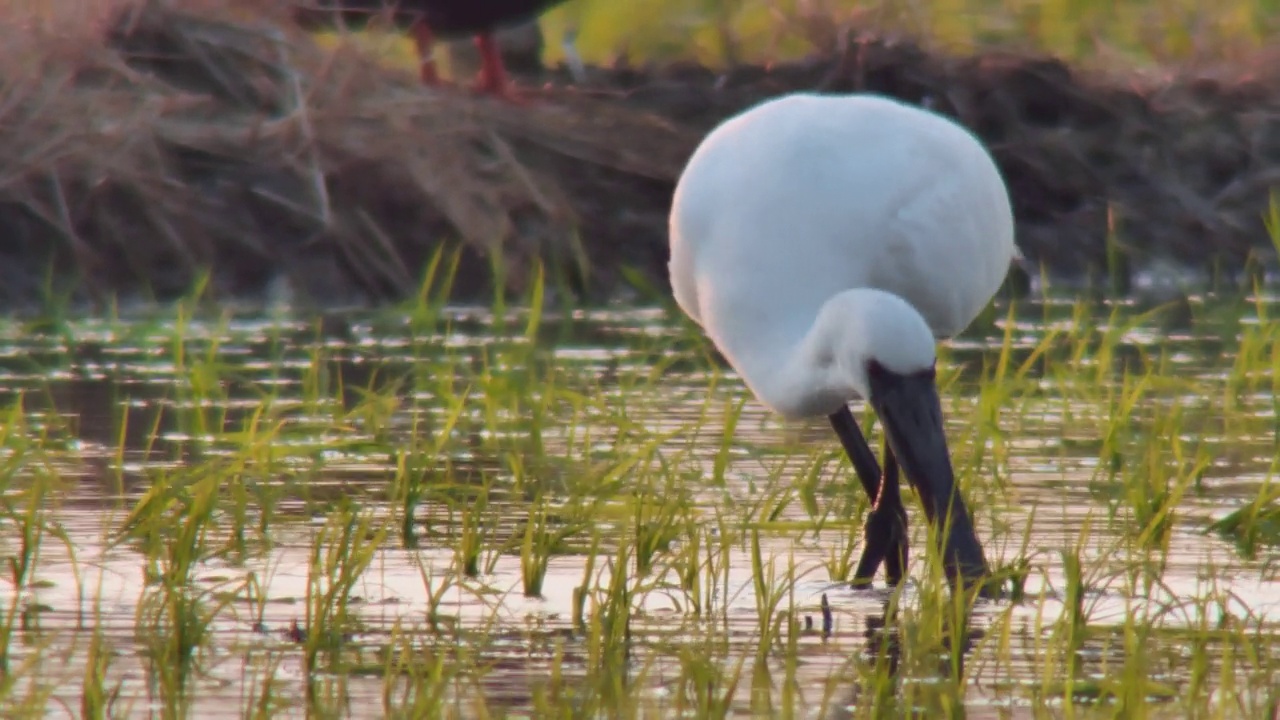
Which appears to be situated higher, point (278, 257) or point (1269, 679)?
point (278, 257)

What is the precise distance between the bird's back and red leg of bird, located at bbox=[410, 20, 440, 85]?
18.6ft

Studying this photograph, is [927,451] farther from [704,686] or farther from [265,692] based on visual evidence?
[265,692]

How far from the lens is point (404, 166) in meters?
10.0

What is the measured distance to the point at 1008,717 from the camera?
3.79 m

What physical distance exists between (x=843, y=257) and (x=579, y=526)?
2.59ft

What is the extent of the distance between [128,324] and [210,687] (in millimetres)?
4992

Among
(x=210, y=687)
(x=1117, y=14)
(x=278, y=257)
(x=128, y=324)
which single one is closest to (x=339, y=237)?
(x=278, y=257)

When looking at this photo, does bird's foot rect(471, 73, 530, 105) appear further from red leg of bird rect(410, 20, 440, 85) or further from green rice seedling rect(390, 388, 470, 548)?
green rice seedling rect(390, 388, 470, 548)

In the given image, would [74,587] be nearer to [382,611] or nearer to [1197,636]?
[382,611]

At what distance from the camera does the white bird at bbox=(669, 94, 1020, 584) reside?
A: 4.93 metres

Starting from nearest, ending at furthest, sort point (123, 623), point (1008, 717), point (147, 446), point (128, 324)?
point (1008, 717)
point (123, 623)
point (147, 446)
point (128, 324)

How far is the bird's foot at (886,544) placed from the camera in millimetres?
5203

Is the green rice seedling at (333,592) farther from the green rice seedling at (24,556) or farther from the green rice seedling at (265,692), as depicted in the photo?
the green rice seedling at (24,556)

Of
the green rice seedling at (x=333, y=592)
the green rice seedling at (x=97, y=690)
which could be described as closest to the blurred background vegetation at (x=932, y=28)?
the green rice seedling at (x=333, y=592)
